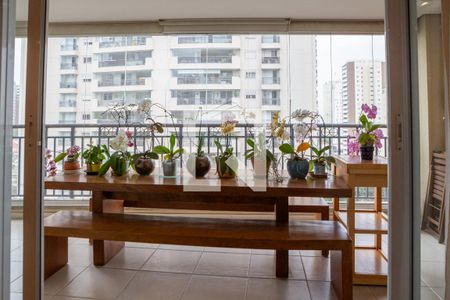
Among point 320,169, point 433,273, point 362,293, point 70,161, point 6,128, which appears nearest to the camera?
point 433,273

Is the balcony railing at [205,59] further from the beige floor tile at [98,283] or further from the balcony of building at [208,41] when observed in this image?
the beige floor tile at [98,283]

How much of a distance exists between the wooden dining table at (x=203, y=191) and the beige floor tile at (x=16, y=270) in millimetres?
697

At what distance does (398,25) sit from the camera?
1.23 metres

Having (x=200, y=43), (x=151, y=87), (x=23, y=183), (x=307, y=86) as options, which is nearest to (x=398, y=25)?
(x=23, y=183)

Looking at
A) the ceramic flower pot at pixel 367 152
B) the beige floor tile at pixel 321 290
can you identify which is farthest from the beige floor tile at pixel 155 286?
the ceramic flower pot at pixel 367 152

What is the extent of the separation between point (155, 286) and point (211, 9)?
2.61 meters

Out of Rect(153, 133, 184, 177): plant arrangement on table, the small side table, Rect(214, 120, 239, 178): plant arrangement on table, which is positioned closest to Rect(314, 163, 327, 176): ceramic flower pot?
the small side table

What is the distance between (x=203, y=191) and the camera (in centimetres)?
198

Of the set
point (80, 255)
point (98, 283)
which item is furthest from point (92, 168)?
point (98, 283)

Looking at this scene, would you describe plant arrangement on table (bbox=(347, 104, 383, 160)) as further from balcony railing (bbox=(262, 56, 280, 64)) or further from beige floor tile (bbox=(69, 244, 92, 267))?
beige floor tile (bbox=(69, 244, 92, 267))

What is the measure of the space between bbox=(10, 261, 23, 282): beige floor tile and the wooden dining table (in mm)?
697

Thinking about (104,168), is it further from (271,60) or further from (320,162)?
(271,60)

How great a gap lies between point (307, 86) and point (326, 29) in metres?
0.66

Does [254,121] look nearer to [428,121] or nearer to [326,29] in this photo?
[326,29]
